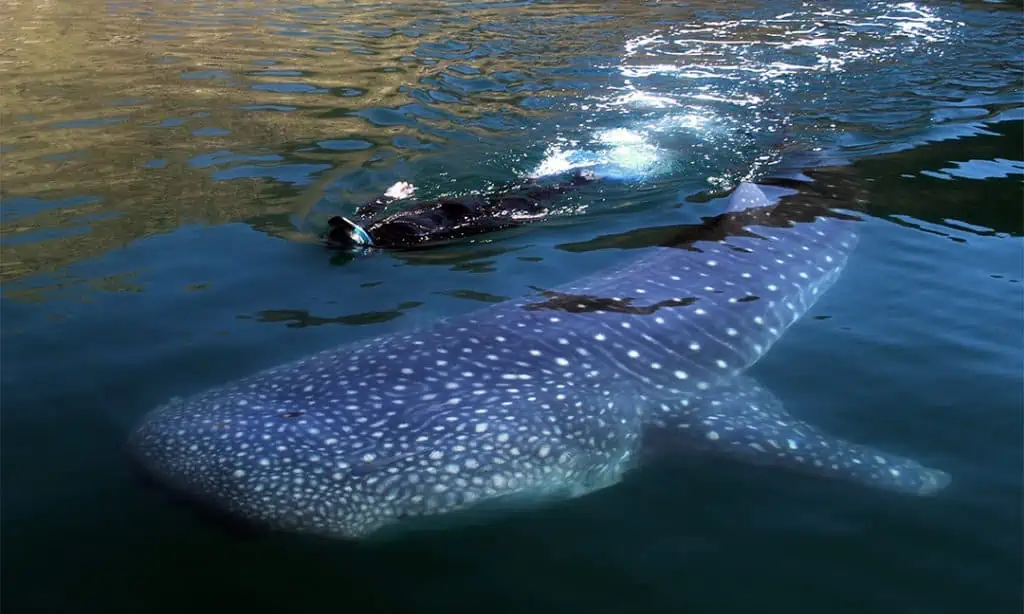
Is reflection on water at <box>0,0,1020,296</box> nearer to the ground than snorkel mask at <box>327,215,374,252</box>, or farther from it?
farther from it

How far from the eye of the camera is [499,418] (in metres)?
4.52

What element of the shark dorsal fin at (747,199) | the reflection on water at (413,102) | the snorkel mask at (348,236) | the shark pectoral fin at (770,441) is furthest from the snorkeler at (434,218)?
the shark pectoral fin at (770,441)

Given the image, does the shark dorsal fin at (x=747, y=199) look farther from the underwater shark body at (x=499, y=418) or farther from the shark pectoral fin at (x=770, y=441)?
the shark pectoral fin at (x=770, y=441)

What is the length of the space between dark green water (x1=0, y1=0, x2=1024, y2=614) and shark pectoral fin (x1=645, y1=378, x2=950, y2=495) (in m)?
0.10

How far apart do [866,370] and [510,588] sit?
3.02 metres

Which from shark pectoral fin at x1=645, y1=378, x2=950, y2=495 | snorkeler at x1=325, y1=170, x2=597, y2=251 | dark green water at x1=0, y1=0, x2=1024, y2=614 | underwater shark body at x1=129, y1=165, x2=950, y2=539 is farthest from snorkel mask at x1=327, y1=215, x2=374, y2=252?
shark pectoral fin at x1=645, y1=378, x2=950, y2=495

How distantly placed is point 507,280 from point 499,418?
2313mm

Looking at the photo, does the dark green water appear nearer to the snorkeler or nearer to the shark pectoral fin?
the shark pectoral fin

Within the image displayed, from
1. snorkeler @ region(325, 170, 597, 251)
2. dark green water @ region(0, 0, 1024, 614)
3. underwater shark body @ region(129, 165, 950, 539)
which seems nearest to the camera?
dark green water @ region(0, 0, 1024, 614)

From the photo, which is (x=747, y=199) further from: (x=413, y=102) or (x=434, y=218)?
(x=413, y=102)

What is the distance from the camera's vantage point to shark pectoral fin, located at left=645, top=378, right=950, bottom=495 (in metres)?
4.50

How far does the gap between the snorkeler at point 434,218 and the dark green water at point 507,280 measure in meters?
0.23

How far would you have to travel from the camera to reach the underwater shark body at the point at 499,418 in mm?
4035

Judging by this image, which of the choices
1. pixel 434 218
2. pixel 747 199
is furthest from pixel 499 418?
pixel 747 199
